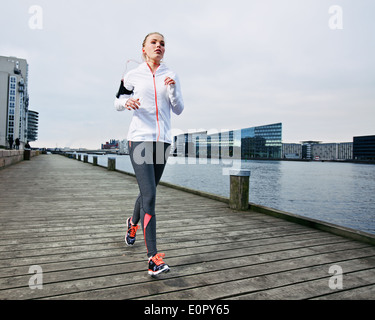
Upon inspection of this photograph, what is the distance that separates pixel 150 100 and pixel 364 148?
583 feet

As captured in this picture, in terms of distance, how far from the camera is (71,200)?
620 centimetres

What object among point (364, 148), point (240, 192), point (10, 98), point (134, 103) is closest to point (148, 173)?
point (134, 103)

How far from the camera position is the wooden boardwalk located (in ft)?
6.70

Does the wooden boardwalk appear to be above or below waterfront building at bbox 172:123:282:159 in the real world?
below

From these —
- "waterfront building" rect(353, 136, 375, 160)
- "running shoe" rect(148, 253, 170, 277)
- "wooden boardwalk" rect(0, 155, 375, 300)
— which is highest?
"waterfront building" rect(353, 136, 375, 160)

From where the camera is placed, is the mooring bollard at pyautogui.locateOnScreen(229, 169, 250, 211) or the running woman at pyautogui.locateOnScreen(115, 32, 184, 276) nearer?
the running woman at pyautogui.locateOnScreen(115, 32, 184, 276)

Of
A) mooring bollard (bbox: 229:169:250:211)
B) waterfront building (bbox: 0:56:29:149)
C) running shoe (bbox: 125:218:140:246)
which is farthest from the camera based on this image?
waterfront building (bbox: 0:56:29:149)

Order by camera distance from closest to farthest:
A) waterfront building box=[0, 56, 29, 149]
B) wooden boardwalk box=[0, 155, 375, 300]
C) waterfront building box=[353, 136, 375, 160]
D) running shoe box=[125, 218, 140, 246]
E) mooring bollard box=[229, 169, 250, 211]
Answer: wooden boardwalk box=[0, 155, 375, 300] → running shoe box=[125, 218, 140, 246] → mooring bollard box=[229, 169, 250, 211] → waterfront building box=[0, 56, 29, 149] → waterfront building box=[353, 136, 375, 160]

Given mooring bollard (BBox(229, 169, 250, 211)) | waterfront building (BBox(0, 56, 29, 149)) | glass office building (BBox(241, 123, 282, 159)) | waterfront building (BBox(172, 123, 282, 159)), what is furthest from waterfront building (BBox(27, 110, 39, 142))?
mooring bollard (BBox(229, 169, 250, 211))

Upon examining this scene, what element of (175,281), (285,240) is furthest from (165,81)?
(285,240)

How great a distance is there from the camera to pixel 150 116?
2.38m

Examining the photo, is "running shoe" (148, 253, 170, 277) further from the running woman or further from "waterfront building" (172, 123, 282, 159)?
"waterfront building" (172, 123, 282, 159)
